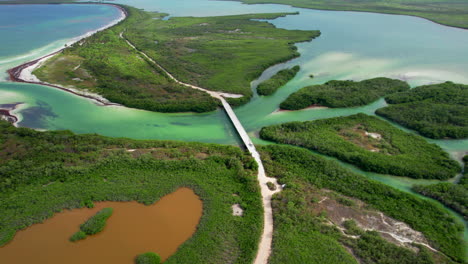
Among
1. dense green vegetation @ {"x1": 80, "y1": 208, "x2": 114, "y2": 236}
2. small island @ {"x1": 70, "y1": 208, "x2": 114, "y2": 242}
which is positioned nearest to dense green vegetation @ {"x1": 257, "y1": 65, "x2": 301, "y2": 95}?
dense green vegetation @ {"x1": 80, "y1": 208, "x2": 114, "y2": 236}

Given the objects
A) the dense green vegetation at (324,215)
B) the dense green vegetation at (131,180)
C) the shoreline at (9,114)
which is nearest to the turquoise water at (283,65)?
the shoreline at (9,114)

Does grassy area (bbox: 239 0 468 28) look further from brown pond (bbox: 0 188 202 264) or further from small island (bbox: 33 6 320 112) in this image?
brown pond (bbox: 0 188 202 264)

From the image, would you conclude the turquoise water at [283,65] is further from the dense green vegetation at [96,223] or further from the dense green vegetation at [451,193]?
the dense green vegetation at [96,223]

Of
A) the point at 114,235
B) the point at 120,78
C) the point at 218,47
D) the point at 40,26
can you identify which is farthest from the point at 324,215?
the point at 40,26

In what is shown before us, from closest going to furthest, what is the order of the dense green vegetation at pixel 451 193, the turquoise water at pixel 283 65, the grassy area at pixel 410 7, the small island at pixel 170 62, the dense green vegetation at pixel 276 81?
1. the dense green vegetation at pixel 451 193
2. the turquoise water at pixel 283 65
3. the small island at pixel 170 62
4. the dense green vegetation at pixel 276 81
5. the grassy area at pixel 410 7

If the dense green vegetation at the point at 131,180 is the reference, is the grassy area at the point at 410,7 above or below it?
above

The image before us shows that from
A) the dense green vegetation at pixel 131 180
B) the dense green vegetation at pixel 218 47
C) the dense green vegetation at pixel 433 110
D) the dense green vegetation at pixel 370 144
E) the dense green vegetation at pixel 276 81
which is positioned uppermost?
the dense green vegetation at pixel 218 47

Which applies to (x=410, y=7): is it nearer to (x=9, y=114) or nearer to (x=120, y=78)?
(x=120, y=78)
